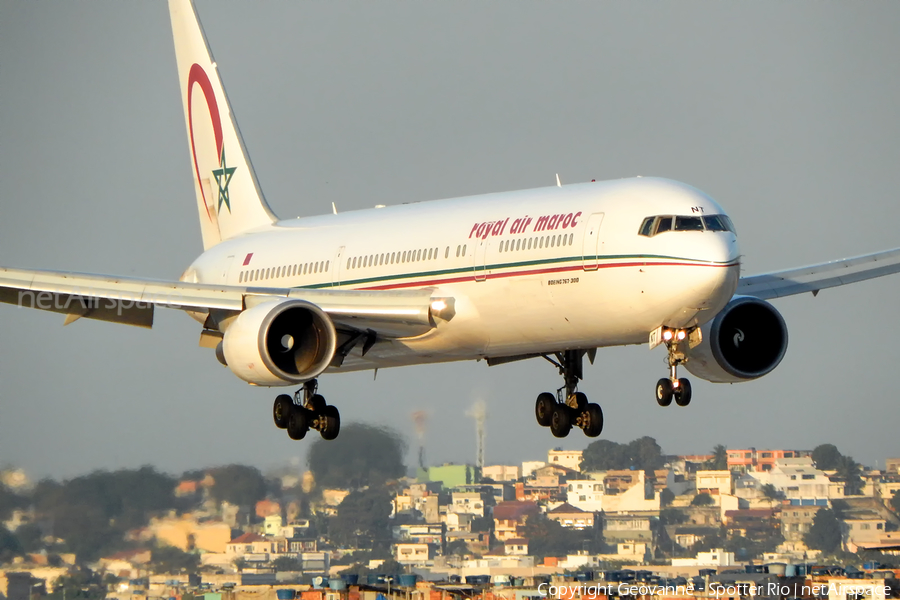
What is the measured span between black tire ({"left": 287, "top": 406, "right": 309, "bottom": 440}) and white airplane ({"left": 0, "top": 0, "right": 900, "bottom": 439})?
3 centimetres

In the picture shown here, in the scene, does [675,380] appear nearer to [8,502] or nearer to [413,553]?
[8,502]

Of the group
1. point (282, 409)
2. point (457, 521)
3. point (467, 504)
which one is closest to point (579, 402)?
point (282, 409)

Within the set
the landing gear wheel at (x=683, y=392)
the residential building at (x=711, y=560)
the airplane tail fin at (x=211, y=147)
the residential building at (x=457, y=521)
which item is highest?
the airplane tail fin at (x=211, y=147)

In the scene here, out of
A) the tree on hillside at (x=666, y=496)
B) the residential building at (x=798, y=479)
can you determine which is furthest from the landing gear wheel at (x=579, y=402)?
the tree on hillside at (x=666, y=496)

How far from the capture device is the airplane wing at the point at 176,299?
36.6m

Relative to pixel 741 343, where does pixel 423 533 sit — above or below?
below

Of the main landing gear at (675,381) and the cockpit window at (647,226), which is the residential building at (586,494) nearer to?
the main landing gear at (675,381)

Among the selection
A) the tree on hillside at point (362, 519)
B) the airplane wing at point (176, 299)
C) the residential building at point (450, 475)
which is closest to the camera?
the airplane wing at point (176, 299)

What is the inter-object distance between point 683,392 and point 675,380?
307 millimetres

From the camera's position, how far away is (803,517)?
2384 inches

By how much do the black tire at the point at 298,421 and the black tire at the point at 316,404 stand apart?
0.82 feet

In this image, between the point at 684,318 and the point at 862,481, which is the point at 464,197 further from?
the point at 862,481

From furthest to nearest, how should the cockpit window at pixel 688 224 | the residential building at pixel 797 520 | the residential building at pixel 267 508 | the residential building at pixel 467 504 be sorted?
the residential building at pixel 467 504
the residential building at pixel 797 520
the residential building at pixel 267 508
the cockpit window at pixel 688 224

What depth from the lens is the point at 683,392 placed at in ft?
111
